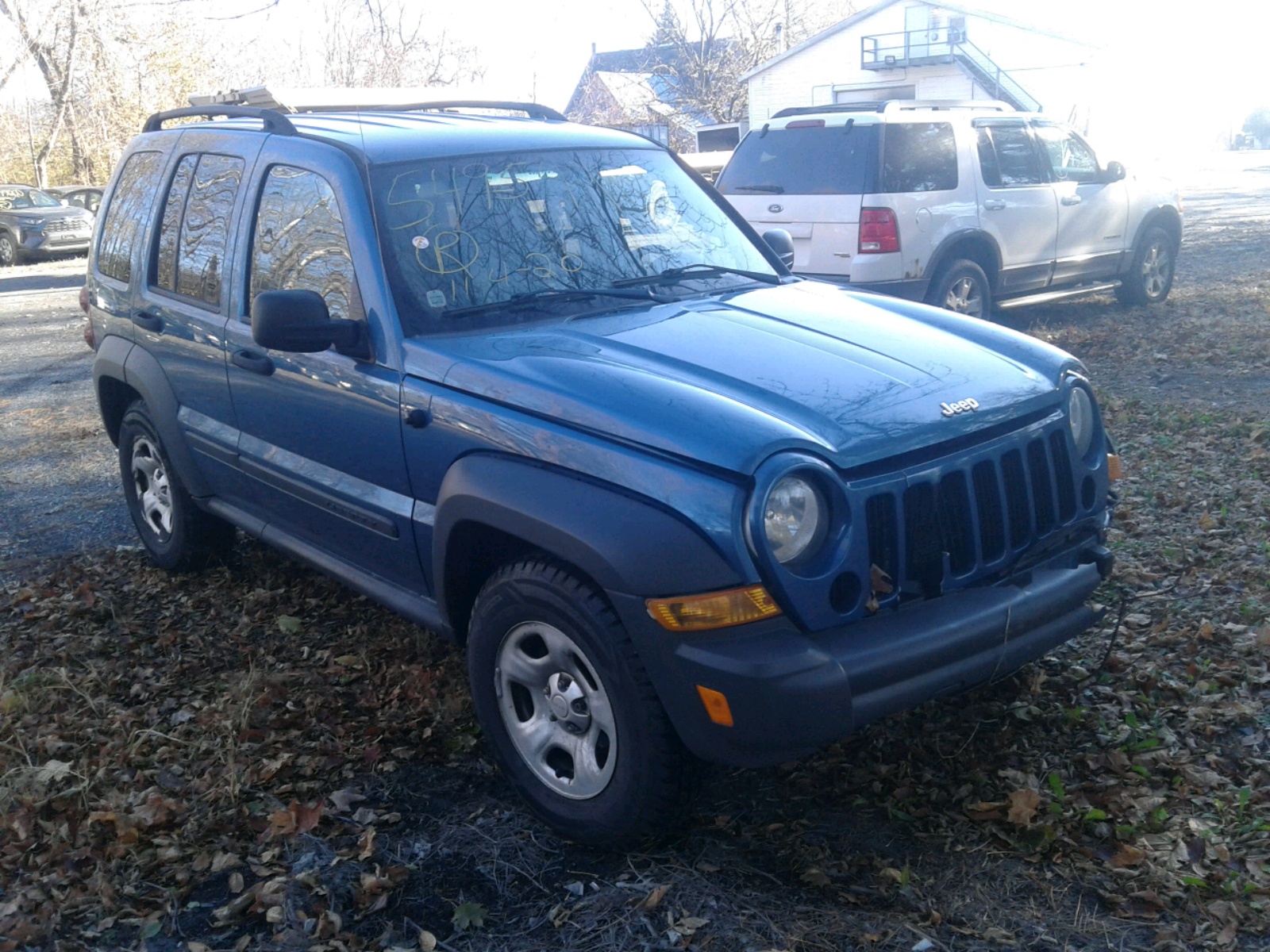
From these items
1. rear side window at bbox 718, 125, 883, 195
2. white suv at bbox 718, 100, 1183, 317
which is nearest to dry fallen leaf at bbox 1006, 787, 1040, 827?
white suv at bbox 718, 100, 1183, 317

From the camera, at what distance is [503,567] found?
3.50 metres

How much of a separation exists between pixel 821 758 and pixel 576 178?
228cm

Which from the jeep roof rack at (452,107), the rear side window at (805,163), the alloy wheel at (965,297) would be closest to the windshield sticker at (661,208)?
the jeep roof rack at (452,107)

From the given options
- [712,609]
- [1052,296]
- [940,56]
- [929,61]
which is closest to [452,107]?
[712,609]

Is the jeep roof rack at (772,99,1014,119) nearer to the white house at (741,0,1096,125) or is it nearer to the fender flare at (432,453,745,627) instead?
the fender flare at (432,453,745,627)

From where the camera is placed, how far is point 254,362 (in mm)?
4586

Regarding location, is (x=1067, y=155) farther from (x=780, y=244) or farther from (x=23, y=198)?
(x=23, y=198)

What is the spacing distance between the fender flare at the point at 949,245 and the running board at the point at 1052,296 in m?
0.54

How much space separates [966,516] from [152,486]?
4.10 meters

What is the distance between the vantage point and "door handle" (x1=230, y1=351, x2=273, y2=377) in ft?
14.8

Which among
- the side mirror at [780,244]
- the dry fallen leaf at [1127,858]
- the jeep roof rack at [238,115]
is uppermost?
the jeep roof rack at [238,115]

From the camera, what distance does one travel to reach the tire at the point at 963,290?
31.6 ft

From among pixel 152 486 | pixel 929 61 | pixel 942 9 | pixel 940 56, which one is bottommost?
pixel 152 486

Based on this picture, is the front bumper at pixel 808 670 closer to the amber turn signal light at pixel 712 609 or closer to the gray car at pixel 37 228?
the amber turn signal light at pixel 712 609
